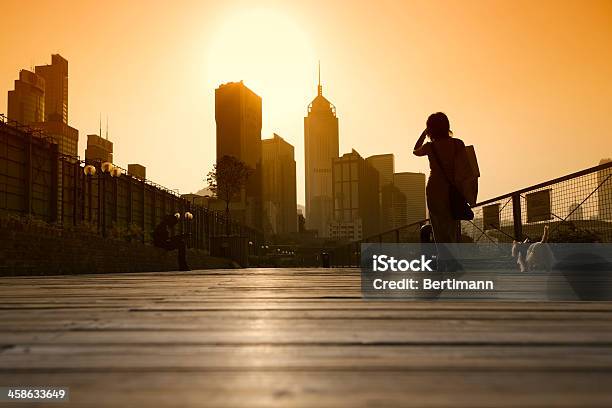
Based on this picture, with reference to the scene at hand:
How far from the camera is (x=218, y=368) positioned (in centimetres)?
139

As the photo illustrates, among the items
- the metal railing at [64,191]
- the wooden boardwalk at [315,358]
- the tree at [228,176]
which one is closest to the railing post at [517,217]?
the wooden boardwalk at [315,358]

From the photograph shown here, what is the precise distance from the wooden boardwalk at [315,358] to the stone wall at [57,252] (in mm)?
11410

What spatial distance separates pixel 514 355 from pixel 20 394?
123 centimetres

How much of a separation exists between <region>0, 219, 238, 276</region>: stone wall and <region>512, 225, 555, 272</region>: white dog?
1059 cm

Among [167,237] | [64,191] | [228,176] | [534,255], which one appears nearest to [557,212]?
[534,255]

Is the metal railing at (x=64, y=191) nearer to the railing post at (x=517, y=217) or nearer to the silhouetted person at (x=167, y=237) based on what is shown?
the silhouetted person at (x=167, y=237)

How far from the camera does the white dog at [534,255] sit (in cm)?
826

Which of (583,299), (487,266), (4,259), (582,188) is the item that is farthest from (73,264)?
(583,299)

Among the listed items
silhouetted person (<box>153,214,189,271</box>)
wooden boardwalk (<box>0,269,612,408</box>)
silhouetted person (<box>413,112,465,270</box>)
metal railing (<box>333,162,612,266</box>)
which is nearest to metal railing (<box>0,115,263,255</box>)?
silhouetted person (<box>153,214,189,271</box>)

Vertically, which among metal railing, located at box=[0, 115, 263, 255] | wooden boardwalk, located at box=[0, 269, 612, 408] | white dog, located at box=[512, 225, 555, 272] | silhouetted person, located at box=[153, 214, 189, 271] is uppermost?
metal railing, located at box=[0, 115, 263, 255]

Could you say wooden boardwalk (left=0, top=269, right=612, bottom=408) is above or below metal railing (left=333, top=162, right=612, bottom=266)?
below

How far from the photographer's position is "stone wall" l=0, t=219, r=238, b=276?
12836mm

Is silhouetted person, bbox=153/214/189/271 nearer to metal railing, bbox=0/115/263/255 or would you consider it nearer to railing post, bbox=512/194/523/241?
metal railing, bbox=0/115/263/255

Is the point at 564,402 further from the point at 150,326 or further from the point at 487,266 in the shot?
the point at 487,266
